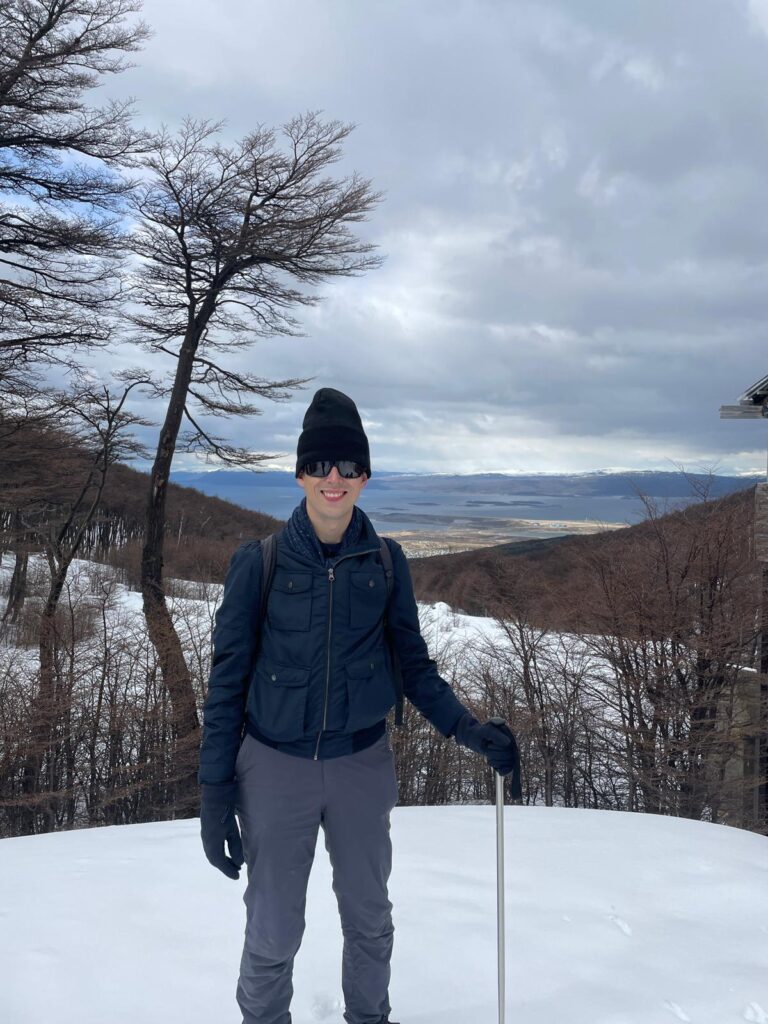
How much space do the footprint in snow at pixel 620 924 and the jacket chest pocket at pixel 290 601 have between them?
95.2 inches

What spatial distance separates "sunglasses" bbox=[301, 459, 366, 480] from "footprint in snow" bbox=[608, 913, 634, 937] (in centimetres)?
263

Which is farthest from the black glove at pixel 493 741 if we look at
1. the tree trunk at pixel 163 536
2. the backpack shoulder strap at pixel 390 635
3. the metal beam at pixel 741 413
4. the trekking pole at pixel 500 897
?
the tree trunk at pixel 163 536

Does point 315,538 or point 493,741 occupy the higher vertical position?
point 315,538

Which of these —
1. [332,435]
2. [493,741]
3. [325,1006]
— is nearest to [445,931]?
[325,1006]

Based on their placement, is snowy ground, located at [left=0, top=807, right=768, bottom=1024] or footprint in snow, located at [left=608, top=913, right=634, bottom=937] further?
footprint in snow, located at [left=608, top=913, right=634, bottom=937]

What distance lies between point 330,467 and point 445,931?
7.68 ft

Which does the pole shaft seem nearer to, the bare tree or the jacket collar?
the jacket collar

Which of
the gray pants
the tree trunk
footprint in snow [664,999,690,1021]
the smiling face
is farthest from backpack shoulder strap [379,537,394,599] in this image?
the tree trunk

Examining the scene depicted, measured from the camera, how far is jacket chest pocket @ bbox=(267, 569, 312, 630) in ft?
7.28

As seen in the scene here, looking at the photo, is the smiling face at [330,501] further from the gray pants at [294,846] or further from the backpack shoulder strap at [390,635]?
the gray pants at [294,846]

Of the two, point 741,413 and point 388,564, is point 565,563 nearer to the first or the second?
point 741,413

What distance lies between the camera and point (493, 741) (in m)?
2.42

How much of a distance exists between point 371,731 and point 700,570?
14.9m

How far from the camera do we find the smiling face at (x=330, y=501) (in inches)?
89.9
